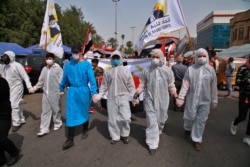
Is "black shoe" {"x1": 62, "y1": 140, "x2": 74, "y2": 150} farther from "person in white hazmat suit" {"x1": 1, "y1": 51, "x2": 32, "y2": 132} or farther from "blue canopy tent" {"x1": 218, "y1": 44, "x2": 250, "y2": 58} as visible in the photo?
"blue canopy tent" {"x1": 218, "y1": 44, "x2": 250, "y2": 58}

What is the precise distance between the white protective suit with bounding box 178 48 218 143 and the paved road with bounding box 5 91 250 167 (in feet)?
1.53

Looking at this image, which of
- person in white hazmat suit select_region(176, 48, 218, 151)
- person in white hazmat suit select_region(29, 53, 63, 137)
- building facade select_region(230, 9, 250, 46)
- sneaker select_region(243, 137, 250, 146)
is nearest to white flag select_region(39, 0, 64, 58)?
person in white hazmat suit select_region(29, 53, 63, 137)

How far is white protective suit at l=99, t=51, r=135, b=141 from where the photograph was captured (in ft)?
15.6

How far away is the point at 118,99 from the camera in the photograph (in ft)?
15.6

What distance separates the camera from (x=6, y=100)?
3.84 metres

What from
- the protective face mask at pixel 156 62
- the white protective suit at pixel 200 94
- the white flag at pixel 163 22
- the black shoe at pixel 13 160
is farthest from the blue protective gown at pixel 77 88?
the white flag at pixel 163 22

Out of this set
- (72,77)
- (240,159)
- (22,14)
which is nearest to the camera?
(240,159)

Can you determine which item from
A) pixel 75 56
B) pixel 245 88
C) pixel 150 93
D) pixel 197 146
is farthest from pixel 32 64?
pixel 245 88

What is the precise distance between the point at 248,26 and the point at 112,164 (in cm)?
3830

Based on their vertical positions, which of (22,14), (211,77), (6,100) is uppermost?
(22,14)

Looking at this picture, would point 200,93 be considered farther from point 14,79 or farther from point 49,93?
point 14,79

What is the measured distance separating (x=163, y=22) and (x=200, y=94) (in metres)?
2.44

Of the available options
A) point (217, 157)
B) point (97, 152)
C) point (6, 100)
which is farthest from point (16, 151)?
point (217, 157)

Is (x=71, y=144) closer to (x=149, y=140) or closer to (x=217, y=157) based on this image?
(x=149, y=140)
